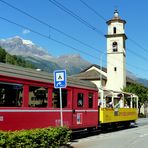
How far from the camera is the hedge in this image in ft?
40.5

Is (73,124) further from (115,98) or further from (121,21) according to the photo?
(121,21)

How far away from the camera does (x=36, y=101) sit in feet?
60.8

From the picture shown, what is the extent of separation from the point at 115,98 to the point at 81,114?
7301 millimetres

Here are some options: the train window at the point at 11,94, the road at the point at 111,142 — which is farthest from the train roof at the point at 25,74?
the road at the point at 111,142

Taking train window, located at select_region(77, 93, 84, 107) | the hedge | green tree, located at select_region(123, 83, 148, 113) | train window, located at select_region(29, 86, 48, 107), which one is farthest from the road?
green tree, located at select_region(123, 83, 148, 113)

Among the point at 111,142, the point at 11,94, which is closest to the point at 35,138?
the point at 11,94

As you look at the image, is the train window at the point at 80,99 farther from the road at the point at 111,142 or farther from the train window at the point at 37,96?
the train window at the point at 37,96

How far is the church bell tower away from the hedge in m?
74.9

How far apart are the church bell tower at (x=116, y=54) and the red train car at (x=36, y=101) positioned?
66.7m

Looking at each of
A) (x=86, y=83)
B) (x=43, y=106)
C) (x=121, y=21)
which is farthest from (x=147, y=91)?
(x=43, y=106)

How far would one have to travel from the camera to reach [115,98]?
30109 millimetres

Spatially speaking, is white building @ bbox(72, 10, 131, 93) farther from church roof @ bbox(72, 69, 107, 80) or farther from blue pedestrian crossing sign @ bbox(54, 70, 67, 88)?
blue pedestrian crossing sign @ bbox(54, 70, 67, 88)

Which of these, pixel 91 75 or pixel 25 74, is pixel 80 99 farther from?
pixel 91 75

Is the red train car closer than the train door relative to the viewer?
Yes
